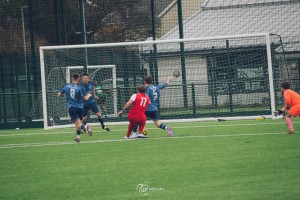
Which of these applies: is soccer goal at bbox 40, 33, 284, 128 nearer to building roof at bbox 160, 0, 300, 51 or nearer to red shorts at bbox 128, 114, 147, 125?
building roof at bbox 160, 0, 300, 51

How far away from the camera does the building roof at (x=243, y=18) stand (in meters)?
23.5

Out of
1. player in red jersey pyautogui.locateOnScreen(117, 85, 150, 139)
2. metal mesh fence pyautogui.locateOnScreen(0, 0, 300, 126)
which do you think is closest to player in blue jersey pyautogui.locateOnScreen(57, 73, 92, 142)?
player in red jersey pyautogui.locateOnScreen(117, 85, 150, 139)

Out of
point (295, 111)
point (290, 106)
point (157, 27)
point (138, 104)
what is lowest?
point (295, 111)

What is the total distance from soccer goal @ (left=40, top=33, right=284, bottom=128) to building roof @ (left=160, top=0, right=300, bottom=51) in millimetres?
1929

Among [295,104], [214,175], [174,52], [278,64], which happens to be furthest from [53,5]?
[214,175]

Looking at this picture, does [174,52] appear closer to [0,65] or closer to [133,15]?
[133,15]

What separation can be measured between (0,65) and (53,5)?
3.77 m

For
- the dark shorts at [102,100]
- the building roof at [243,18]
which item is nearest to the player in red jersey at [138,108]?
the dark shorts at [102,100]

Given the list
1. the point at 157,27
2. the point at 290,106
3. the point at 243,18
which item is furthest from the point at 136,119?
the point at 243,18

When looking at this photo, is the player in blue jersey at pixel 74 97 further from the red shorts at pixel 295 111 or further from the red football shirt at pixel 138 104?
the red shorts at pixel 295 111

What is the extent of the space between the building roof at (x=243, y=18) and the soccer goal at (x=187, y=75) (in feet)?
6.33

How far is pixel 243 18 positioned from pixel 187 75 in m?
4.24

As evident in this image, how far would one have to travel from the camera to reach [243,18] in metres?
24.0

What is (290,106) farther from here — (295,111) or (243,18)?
(243,18)
